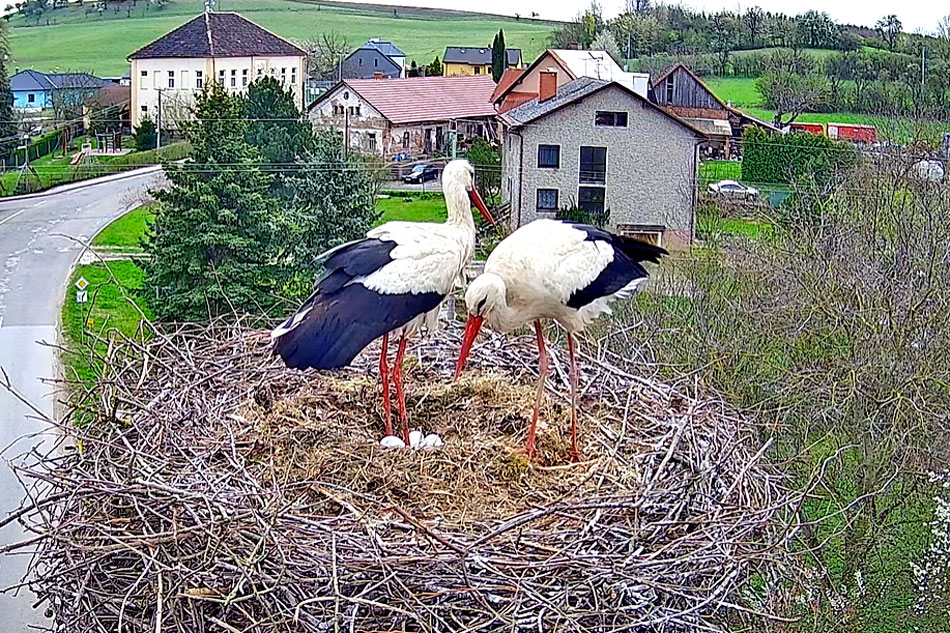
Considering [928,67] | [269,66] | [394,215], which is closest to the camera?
[394,215]

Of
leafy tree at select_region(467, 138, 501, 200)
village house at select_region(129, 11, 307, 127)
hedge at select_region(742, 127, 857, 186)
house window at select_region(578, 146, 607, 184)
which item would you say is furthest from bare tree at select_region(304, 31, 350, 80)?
house window at select_region(578, 146, 607, 184)

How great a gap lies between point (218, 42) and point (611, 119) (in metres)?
10.6

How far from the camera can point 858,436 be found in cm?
718

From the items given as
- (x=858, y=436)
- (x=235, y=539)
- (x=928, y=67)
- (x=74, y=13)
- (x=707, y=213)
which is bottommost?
(x=858, y=436)

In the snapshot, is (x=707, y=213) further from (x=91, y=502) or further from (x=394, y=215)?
(x=91, y=502)

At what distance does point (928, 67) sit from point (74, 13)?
99.9ft

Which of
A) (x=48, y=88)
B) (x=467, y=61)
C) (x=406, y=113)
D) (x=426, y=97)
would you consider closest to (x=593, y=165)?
(x=406, y=113)

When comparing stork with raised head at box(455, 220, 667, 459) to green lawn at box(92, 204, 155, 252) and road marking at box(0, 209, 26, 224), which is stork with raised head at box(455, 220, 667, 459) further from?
road marking at box(0, 209, 26, 224)

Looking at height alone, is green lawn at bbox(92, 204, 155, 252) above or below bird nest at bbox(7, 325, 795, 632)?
above

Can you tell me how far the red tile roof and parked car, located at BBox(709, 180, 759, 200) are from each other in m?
5.78

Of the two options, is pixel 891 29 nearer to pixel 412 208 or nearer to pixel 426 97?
pixel 426 97

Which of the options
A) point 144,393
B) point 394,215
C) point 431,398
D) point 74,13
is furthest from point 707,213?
point 74,13

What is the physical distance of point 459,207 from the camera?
486 cm

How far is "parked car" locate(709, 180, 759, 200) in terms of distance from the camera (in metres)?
12.8
